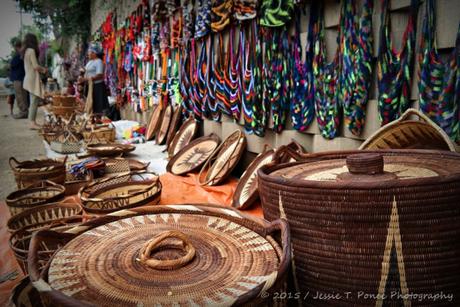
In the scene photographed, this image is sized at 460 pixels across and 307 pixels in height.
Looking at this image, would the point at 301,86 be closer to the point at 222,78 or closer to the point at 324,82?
the point at 324,82

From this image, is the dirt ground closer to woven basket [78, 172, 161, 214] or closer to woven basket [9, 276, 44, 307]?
woven basket [78, 172, 161, 214]

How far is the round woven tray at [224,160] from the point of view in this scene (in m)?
3.08

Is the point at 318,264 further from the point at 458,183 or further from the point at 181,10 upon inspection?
the point at 181,10

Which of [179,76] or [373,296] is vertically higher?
[179,76]

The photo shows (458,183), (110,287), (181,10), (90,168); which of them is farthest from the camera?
(181,10)

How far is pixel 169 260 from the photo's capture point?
38.5 inches

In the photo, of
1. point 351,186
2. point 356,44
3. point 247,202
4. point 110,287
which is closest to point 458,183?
point 351,186

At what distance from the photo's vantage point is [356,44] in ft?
6.36

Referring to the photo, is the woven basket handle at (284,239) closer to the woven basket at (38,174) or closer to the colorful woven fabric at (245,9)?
the colorful woven fabric at (245,9)

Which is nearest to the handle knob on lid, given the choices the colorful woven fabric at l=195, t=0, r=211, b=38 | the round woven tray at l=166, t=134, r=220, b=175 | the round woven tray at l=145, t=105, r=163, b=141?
the round woven tray at l=166, t=134, r=220, b=175

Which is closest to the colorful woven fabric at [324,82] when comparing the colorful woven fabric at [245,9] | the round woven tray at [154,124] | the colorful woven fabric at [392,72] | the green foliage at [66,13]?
the colorful woven fabric at [392,72]

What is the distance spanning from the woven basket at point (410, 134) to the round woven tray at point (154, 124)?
4.02 metres

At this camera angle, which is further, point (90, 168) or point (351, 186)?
point (90, 168)

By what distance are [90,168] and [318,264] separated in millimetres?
2520
